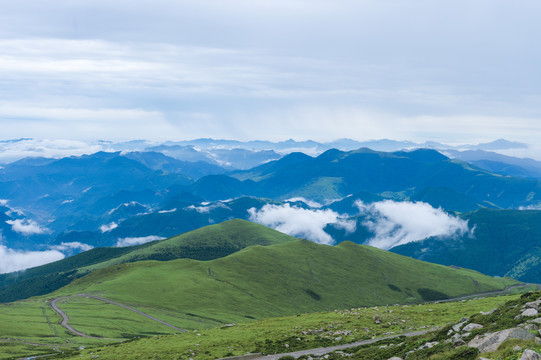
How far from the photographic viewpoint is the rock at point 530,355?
3315cm

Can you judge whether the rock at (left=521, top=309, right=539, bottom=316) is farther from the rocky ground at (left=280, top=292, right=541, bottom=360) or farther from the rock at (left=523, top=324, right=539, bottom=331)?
the rock at (left=523, top=324, right=539, bottom=331)

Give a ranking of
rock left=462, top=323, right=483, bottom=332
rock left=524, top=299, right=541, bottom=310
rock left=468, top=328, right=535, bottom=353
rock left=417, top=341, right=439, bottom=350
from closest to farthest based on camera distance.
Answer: rock left=468, top=328, right=535, bottom=353
rock left=417, top=341, right=439, bottom=350
rock left=462, top=323, right=483, bottom=332
rock left=524, top=299, right=541, bottom=310

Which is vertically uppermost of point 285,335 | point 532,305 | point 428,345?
point 532,305

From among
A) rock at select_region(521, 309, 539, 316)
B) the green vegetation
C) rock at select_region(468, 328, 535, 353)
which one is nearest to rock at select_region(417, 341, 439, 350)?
rock at select_region(468, 328, 535, 353)

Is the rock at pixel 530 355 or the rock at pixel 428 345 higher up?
the rock at pixel 530 355

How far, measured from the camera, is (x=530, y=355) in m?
33.3

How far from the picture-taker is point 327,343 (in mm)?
81938

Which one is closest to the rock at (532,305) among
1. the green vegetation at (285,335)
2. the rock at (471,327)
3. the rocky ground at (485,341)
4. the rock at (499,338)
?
the rocky ground at (485,341)

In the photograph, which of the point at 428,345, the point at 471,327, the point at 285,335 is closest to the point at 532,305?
the point at 471,327

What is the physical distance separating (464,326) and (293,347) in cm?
3587

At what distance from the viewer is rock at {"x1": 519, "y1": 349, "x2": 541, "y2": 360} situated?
3315cm

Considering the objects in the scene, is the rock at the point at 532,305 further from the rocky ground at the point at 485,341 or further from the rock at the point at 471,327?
the rock at the point at 471,327

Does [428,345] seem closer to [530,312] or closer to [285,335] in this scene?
[530,312]

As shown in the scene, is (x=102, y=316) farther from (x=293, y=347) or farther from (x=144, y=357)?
(x=293, y=347)
